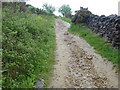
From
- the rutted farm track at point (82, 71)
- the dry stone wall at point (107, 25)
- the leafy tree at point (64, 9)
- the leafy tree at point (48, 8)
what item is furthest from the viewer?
the leafy tree at point (64, 9)

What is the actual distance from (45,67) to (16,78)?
5.71ft

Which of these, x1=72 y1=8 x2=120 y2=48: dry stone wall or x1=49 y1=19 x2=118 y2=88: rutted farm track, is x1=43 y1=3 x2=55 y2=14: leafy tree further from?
x1=49 y1=19 x2=118 y2=88: rutted farm track

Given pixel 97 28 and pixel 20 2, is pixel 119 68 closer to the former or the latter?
pixel 97 28

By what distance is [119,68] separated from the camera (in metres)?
7.08

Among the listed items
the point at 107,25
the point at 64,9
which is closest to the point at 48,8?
the point at 64,9

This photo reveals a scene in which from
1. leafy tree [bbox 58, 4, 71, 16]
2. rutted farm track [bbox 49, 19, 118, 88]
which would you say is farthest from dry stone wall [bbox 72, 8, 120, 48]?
leafy tree [bbox 58, 4, 71, 16]

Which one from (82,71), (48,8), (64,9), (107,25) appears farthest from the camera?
(64,9)

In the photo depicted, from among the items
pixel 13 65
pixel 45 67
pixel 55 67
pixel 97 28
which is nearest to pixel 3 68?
pixel 13 65

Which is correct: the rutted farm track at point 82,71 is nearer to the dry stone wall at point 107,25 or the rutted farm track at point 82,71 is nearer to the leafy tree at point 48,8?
the dry stone wall at point 107,25

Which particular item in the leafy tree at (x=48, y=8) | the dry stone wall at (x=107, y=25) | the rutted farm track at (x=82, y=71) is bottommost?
the rutted farm track at (x=82, y=71)

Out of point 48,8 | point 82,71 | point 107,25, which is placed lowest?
point 82,71

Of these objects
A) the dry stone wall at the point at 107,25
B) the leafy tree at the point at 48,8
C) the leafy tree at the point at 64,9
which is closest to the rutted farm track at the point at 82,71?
the dry stone wall at the point at 107,25

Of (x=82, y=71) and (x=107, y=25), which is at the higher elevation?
(x=107, y=25)

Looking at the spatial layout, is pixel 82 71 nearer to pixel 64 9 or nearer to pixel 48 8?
pixel 48 8
